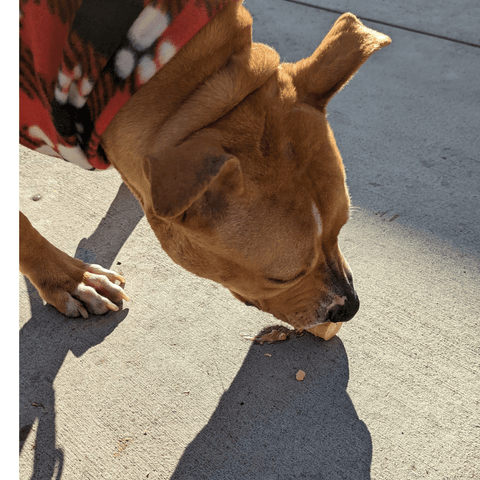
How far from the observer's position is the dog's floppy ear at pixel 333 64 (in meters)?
2.01

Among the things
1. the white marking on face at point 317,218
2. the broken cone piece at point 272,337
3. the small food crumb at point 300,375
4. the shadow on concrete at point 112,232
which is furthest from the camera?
the shadow on concrete at point 112,232

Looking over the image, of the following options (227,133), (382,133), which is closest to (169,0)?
(227,133)

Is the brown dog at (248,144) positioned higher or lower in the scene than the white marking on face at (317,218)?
higher

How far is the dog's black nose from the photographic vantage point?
2168 millimetres

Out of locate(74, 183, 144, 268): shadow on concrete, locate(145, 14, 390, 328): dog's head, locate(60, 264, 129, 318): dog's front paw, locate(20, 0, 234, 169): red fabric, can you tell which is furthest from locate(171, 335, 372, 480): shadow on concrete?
locate(20, 0, 234, 169): red fabric

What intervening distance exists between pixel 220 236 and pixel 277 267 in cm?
27

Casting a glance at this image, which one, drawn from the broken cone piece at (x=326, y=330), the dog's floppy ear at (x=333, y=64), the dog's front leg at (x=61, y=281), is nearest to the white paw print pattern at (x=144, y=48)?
the dog's floppy ear at (x=333, y=64)

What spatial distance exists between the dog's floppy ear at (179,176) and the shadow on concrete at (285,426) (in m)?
1.25

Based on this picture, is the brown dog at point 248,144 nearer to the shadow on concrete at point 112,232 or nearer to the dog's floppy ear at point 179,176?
the dog's floppy ear at point 179,176

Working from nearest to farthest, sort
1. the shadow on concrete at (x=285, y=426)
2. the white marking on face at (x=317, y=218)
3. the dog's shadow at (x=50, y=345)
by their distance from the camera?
1. the white marking on face at (x=317, y=218)
2. the shadow on concrete at (x=285, y=426)
3. the dog's shadow at (x=50, y=345)

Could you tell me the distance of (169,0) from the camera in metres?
1.74

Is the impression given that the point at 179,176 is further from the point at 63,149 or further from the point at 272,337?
the point at 272,337

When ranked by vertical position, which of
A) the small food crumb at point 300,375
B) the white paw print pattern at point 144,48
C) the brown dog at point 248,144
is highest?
the white paw print pattern at point 144,48

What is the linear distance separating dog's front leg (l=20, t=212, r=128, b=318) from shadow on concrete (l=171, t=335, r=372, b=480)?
0.94m
